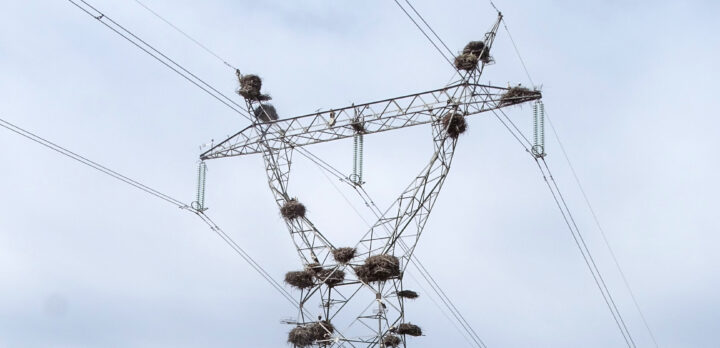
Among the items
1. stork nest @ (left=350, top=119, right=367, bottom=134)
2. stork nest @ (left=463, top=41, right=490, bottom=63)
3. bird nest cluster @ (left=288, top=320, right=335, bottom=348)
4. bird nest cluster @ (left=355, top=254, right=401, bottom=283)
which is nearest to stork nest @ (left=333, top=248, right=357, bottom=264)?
bird nest cluster @ (left=355, top=254, right=401, bottom=283)

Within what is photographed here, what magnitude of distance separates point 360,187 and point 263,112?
18.4 ft

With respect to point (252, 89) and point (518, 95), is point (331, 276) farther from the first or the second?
point (518, 95)

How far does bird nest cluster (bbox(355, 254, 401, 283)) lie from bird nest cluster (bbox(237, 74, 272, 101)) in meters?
9.05

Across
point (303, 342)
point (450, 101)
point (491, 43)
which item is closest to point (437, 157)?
point (450, 101)

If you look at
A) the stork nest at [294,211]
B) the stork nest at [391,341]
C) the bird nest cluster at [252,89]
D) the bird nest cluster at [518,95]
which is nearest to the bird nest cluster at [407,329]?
the stork nest at [391,341]

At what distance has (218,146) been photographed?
51406mm

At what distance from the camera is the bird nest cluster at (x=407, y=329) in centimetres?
4584

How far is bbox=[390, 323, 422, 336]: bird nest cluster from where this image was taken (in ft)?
150

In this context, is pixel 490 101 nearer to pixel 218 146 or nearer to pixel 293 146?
pixel 293 146

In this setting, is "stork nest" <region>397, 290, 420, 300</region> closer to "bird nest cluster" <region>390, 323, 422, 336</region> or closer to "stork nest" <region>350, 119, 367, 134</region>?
"bird nest cluster" <region>390, 323, 422, 336</region>

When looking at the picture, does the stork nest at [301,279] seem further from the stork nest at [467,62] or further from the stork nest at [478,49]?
the stork nest at [478,49]

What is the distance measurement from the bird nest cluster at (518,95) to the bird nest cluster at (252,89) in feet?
33.6

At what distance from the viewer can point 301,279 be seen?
1885 inches

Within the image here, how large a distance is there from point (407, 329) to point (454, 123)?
8.28m
